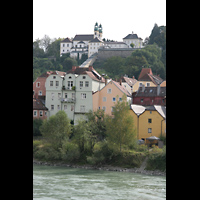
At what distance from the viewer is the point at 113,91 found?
33.7 metres

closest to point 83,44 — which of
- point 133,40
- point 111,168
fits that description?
point 133,40

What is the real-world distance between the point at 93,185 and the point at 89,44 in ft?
181

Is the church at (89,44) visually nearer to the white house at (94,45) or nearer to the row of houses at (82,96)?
the white house at (94,45)

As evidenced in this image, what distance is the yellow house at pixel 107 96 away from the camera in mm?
33625

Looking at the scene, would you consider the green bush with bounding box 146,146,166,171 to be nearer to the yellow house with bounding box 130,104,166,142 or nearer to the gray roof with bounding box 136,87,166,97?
the yellow house with bounding box 130,104,166,142

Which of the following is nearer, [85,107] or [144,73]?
[85,107]

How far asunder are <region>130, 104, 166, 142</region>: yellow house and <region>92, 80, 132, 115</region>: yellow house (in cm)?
418

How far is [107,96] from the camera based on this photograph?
1334 inches

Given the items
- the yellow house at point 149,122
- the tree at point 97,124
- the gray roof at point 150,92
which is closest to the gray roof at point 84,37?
the gray roof at point 150,92

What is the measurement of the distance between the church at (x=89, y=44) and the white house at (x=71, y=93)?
3749 centimetres

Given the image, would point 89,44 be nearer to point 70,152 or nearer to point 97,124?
point 97,124

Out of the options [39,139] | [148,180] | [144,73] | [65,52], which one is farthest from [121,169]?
[65,52]
